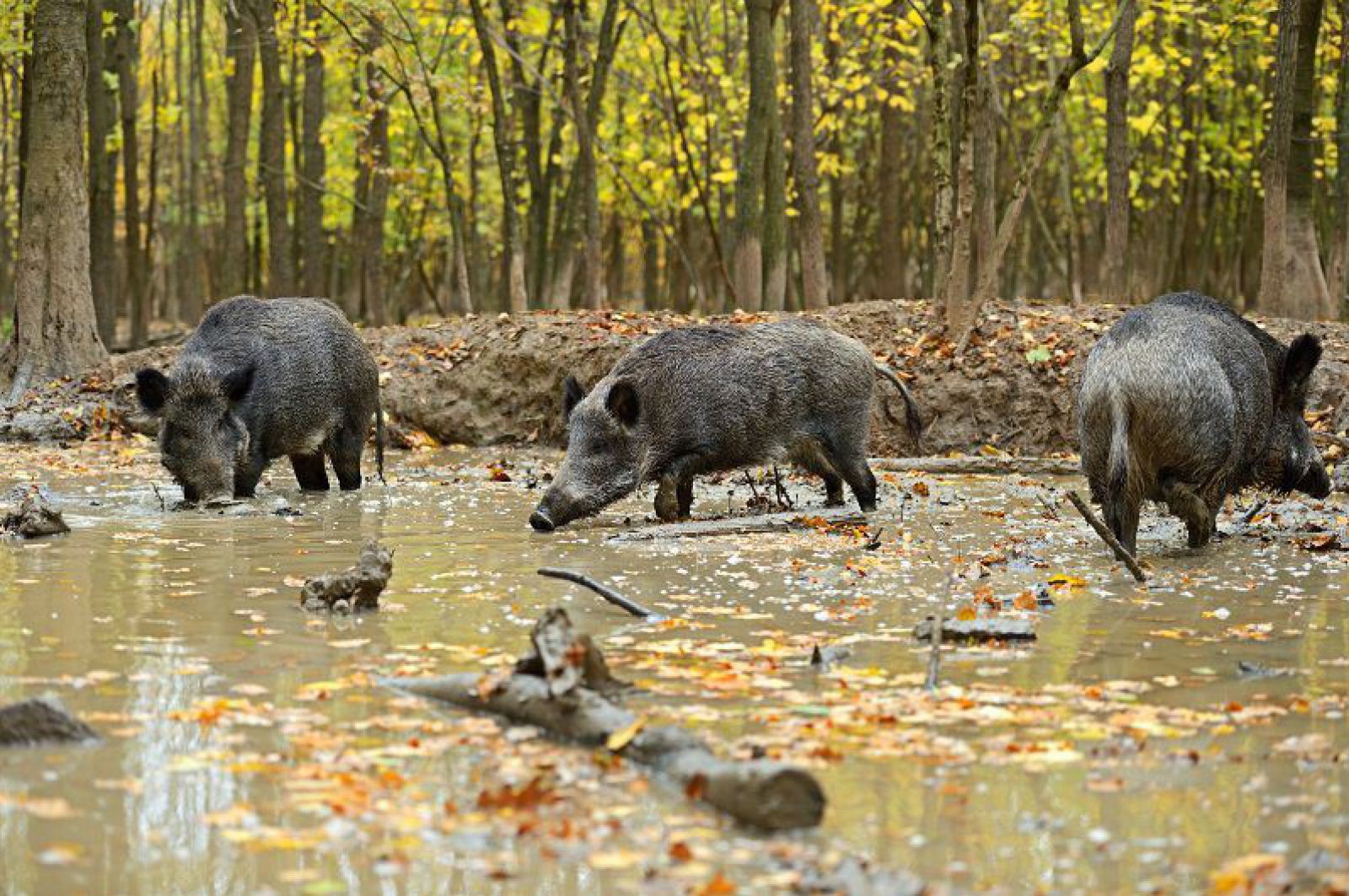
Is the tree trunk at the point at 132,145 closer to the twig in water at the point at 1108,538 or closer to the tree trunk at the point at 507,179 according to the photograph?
the tree trunk at the point at 507,179

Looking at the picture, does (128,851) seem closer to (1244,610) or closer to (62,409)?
(1244,610)

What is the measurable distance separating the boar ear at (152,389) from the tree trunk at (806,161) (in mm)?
8974

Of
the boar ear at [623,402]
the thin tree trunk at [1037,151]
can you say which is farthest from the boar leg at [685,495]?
the thin tree trunk at [1037,151]

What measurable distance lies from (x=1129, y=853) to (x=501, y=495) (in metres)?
8.87

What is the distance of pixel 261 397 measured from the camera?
1184cm

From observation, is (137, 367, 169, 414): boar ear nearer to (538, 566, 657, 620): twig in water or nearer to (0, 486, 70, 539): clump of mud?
(0, 486, 70, 539): clump of mud

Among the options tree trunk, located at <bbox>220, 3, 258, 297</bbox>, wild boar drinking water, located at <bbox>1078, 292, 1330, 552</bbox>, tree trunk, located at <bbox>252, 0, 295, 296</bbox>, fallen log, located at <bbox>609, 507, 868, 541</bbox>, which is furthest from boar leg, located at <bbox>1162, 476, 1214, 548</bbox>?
tree trunk, located at <bbox>252, 0, 295, 296</bbox>

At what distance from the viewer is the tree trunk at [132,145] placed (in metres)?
24.1

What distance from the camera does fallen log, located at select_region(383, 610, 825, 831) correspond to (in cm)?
405

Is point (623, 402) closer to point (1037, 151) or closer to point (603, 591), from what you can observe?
point (603, 591)

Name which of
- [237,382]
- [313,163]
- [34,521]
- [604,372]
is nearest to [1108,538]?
[34,521]

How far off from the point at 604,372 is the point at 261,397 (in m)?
5.18

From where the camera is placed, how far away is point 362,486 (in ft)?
42.8

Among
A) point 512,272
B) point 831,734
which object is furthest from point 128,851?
point 512,272
